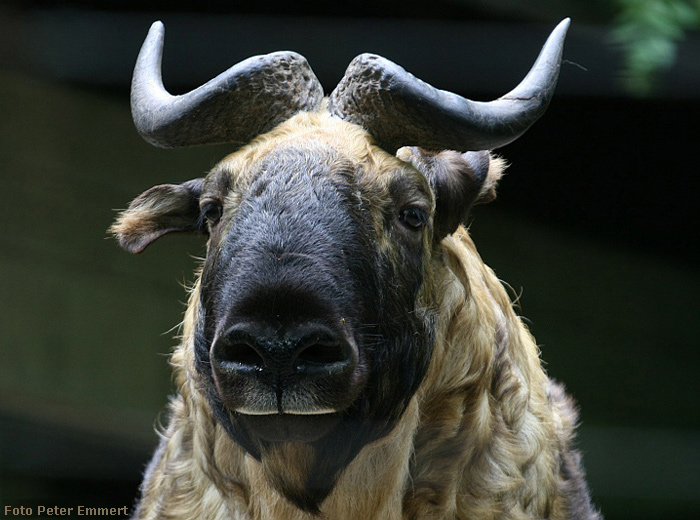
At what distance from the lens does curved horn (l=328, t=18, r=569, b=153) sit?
10.4 ft

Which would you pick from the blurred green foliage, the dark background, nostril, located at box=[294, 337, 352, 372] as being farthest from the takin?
the dark background

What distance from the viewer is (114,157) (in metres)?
7.27

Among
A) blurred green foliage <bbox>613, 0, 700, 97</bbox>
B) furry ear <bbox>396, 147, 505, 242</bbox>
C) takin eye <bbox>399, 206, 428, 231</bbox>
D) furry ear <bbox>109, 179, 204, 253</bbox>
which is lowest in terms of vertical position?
furry ear <bbox>109, 179, 204, 253</bbox>

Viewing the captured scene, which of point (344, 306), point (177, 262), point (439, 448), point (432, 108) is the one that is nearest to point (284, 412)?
point (344, 306)

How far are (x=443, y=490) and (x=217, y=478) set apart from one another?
835 millimetres

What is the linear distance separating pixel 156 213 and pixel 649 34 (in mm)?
1865

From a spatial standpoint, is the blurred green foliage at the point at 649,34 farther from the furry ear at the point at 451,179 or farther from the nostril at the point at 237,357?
the nostril at the point at 237,357

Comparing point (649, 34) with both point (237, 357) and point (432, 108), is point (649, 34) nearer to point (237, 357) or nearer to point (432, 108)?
point (432, 108)

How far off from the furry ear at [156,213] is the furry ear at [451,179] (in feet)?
2.73

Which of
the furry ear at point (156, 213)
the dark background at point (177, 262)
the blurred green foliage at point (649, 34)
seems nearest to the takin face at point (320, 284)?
the furry ear at point (156, 213)

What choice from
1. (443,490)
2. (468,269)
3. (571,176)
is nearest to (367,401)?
(443,490)

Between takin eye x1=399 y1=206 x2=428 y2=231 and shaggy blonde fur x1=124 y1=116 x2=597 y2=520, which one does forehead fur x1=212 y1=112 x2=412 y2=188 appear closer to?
shaggy blonde fur x1=124 y1=116 x2=597 y2=520

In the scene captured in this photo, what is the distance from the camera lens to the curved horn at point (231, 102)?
129 inches

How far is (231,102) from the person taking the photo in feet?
10.8
